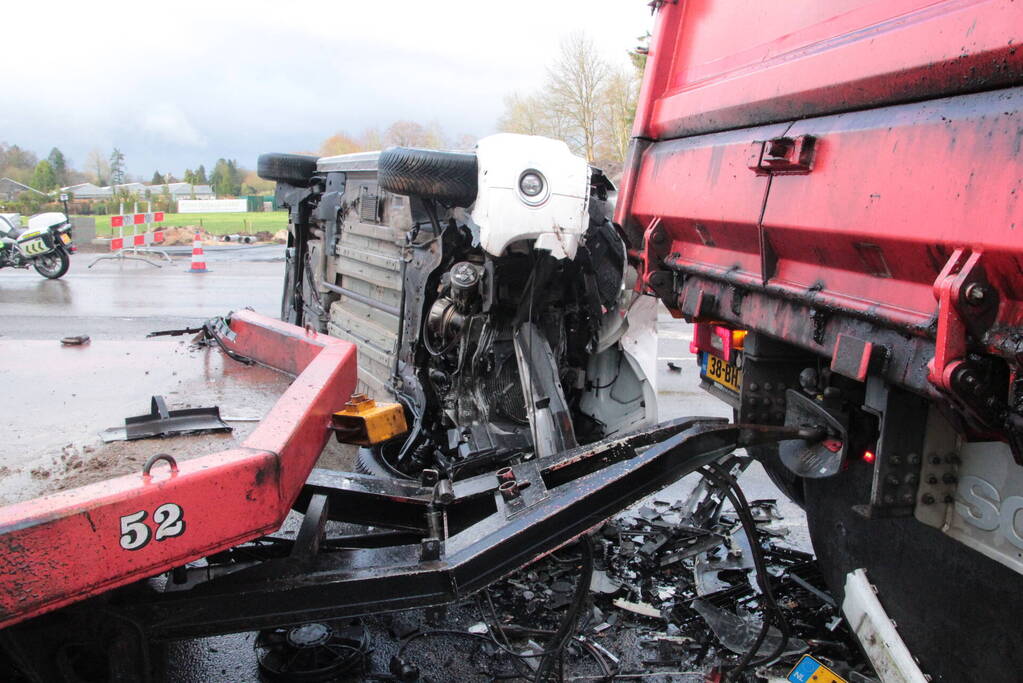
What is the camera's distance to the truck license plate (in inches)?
114

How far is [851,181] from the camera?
1.95 meters

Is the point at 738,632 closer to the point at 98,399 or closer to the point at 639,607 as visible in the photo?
the point at 639,607

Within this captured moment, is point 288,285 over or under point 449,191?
under

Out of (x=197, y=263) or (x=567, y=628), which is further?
(x=197, y=263)

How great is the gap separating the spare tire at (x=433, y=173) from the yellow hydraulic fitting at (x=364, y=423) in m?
1.11

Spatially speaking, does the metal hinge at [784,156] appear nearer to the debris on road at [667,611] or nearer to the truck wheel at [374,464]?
the debris on road at [667,611]

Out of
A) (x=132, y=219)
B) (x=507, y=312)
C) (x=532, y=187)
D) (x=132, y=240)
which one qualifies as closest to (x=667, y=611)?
(x=507, y=312)

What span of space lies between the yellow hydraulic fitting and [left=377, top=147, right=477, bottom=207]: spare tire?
111 cm

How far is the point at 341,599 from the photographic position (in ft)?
6.86

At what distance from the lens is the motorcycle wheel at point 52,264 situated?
46.9 feet

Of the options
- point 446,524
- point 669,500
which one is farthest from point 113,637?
point 669,500

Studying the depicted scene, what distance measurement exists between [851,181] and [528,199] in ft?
5.88

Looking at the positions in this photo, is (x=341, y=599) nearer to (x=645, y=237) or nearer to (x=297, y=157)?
(x=645, y=237)

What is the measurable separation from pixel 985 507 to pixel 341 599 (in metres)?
1.69
